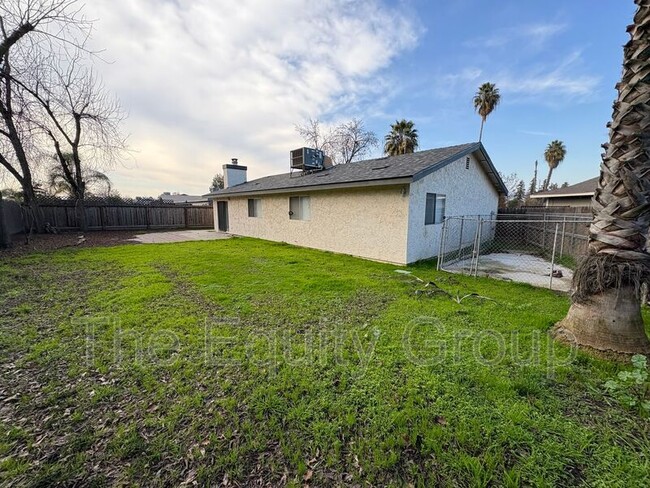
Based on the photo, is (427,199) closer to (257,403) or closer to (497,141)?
(257,403)

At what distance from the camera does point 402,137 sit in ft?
73.7

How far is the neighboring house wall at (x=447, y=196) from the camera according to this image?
25.3ft

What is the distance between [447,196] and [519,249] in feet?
16.2

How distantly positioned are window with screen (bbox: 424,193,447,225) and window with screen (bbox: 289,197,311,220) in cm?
444

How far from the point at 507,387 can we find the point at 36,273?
9.37 meters

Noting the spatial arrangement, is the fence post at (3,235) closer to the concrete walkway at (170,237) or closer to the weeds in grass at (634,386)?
the concrete walkway at (170,237)

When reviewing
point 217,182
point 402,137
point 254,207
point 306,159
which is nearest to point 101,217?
point 254,207

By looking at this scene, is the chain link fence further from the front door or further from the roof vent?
the front door

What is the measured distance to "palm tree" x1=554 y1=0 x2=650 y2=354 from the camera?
8.65 feet

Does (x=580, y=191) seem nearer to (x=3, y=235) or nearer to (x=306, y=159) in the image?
(x=306, y=159)

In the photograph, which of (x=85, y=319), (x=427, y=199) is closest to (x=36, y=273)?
(x=85, y=319)

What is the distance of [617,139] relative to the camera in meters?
2.80

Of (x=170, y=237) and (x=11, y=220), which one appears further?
(x=170, y=237)

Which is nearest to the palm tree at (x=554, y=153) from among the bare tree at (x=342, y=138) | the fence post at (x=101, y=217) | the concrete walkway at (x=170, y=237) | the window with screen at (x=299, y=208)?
the bare tree at (x=342, y=138)
